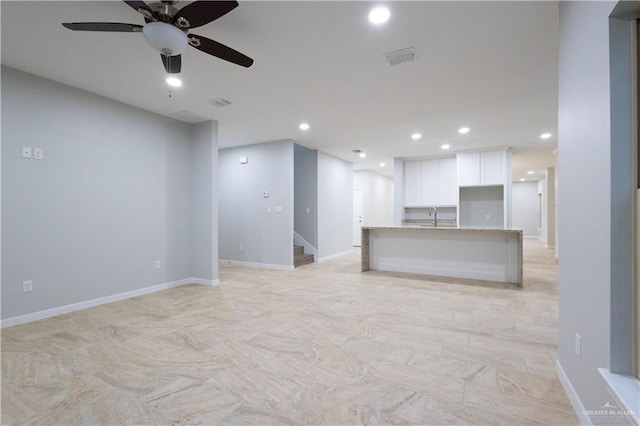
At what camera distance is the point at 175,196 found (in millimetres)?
4879

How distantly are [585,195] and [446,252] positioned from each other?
403 centimetres

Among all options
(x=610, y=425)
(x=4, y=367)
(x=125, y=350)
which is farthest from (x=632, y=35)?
(x=4, y=367)

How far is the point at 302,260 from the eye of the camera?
6.75 metres

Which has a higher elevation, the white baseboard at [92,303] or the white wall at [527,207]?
the white wall at [527,207]

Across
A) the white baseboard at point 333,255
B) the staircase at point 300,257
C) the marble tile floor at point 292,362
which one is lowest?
the marble tile floor at point 292,362

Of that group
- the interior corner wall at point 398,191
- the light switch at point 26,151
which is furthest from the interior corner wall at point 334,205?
the light switch at point 26,151

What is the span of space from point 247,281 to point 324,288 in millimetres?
1454

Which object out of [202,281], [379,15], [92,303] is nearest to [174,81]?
[379,15]

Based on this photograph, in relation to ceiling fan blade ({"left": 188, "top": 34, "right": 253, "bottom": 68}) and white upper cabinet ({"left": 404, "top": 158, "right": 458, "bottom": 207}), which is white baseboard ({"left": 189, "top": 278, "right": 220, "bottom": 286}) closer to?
ceiling fan blade ({"left": 188, "top": 34, "right": 253, "bottom": 68})

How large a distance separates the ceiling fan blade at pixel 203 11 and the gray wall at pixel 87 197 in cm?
263

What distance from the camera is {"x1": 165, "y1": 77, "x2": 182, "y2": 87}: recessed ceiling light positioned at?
11.3ft

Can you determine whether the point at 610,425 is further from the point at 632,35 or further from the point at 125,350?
the point at 125,350

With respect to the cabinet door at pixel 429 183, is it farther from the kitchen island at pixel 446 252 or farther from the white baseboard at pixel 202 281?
the white baseboard at pixel 202 281

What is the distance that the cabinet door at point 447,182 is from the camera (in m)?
7.66
